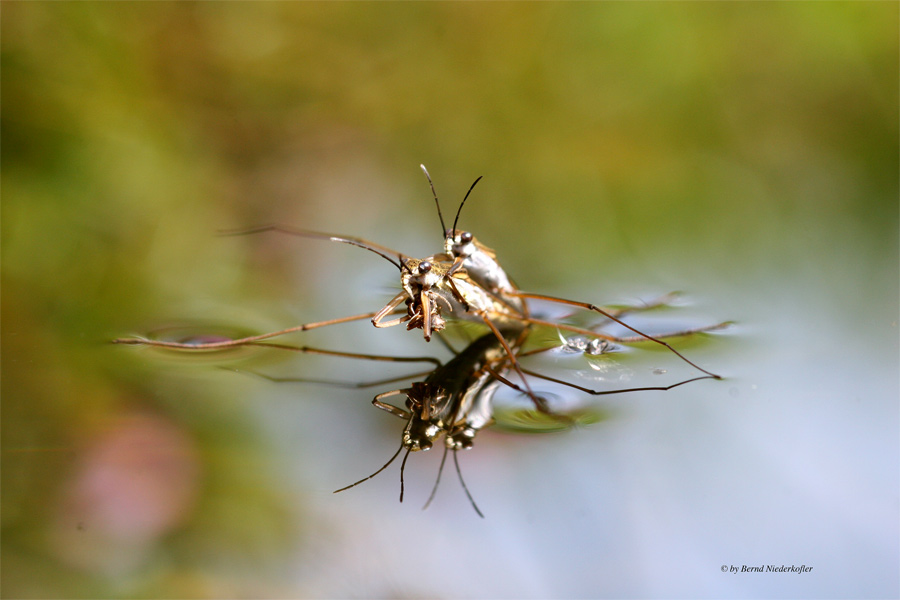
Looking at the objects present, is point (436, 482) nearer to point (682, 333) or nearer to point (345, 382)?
point (345, 382)

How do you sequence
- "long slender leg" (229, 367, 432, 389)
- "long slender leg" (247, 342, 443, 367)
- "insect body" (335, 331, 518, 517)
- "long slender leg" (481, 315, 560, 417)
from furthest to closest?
1. "long slender leg" (247, 342, 443, 367)
2. "long slender leg" (229, 367, 432, 389)
3. "long slender leg" (481, 315, 560, 417)
4. "insect body" (335, 331, 518, 517)

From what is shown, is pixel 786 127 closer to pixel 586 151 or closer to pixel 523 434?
pixel 586 151

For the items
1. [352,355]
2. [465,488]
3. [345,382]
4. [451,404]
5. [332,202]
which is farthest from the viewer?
[332,202]

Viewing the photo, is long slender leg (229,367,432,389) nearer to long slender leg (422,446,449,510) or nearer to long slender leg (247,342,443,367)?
long slender leg (247,342,443,367)

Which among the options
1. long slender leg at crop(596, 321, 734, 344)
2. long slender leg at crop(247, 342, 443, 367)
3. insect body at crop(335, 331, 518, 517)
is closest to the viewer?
insect body at crop(335, 331, 518, 517)

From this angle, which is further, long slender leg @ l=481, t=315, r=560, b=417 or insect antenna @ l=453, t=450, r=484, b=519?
long slender leg @ l=481, t=315, r=560, b=417

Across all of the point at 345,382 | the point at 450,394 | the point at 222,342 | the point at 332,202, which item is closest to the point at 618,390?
the point at 450,394

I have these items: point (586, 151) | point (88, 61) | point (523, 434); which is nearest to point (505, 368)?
point (523, 434)

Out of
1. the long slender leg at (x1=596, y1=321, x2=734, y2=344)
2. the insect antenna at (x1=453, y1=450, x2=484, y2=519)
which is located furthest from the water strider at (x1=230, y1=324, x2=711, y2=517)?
the long slender leg at (x1=596, y1=321, x2=734, y2=344)

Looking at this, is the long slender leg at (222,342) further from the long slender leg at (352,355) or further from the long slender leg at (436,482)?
the long slender leg at (436,482)
